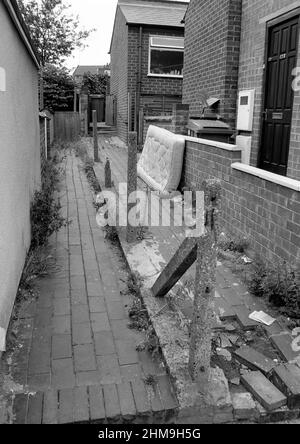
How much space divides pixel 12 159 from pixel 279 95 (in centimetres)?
465

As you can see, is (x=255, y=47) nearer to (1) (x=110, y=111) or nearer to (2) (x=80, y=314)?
(2) (x=80, y=314)

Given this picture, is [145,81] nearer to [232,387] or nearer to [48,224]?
[48,224]

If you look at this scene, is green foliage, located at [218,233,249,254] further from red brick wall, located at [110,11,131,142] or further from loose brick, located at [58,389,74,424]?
red brick wall, located at [110,11,131,142]

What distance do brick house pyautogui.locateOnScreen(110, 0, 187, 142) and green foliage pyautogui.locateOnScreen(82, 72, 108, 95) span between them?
22.3 feet

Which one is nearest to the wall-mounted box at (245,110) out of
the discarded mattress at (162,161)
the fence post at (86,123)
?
the discarded mattress at (162,161)

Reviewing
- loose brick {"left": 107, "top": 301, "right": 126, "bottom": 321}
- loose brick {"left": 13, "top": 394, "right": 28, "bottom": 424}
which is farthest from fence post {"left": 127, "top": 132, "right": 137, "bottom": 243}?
loose brick {"left": 13, "top": 394, "right": 28, "bottom": 424}

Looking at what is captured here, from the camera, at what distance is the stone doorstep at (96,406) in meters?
2.59

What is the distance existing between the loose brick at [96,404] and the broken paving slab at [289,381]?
1.12 meters

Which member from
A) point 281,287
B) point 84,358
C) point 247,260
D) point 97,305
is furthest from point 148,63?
point 84,358

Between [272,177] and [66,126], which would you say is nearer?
[272,177]

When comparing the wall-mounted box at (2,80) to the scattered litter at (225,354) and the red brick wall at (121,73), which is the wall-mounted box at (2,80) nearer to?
the scattered litter at (225,354)

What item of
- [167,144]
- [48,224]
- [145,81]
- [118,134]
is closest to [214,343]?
[48,224]

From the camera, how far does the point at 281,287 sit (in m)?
3.84

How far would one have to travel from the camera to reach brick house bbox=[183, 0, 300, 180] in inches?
258
